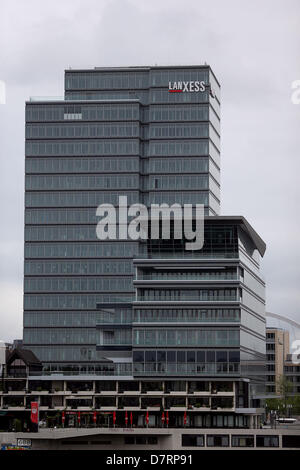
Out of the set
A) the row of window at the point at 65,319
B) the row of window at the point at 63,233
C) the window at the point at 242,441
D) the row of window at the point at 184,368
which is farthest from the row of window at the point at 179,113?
the window at the point at 242,441

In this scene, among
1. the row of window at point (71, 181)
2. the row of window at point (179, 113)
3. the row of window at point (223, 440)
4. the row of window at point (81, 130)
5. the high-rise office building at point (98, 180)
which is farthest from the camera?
the row of window at point (81, 130)

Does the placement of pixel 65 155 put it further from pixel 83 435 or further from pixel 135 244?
pixel 83 435

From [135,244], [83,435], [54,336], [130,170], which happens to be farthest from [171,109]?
[83,435]

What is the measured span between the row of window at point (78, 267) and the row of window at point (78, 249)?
1.29m

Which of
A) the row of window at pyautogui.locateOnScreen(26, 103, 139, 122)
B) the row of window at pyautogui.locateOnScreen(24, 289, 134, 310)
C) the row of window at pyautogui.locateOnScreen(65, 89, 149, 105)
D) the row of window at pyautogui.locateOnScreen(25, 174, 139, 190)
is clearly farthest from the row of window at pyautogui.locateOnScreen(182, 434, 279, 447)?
the row of window at pyautogui.locateOnScreen(65, 89, 149, 105)

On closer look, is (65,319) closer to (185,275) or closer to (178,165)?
(178,165)

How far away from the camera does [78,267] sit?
15838cm

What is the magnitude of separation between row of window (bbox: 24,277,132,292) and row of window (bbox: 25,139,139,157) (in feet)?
77.2

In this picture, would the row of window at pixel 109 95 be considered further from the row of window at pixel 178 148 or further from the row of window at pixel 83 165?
the row of window at pixel 83 165

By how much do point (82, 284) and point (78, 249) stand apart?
655 cm

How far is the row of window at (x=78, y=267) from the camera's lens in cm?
15788

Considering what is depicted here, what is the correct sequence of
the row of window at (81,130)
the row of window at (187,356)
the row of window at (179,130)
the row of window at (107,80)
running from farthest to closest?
1. the row of window at (107,80)
2. the row of window at (81,130)
3. the row of window at (179,130)
4. the row of window at (187,356)
